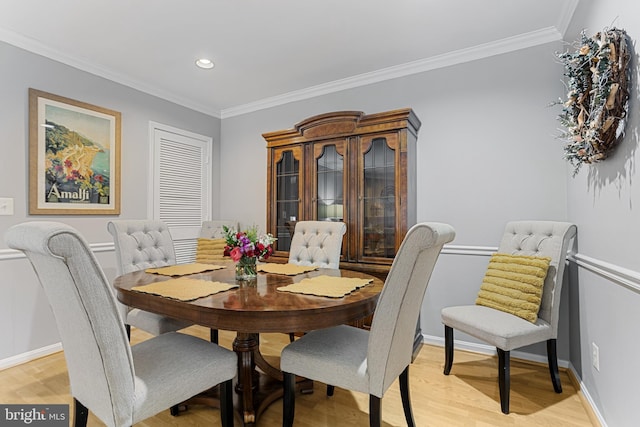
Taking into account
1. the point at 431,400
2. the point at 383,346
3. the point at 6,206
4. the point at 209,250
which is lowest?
the point at 431,400

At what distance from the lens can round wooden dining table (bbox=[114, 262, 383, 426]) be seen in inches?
51.9

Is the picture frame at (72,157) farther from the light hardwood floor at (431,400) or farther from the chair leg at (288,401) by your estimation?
the chair leg at (288,401)

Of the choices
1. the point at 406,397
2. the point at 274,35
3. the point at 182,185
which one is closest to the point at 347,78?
the point at 274,35

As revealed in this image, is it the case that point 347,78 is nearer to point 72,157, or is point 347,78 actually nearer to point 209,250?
point 209,250

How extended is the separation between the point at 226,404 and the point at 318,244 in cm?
137

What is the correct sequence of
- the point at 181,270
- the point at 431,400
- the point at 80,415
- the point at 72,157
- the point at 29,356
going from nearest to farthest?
the point at 80,415 < the point at 431,400 < the point at 181,270 < the point at 29,356 < the point at 72,157

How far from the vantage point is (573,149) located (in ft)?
6.48

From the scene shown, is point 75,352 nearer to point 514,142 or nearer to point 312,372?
point 312,372

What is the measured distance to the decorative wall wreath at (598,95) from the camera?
150 cm

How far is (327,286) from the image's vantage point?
1709mm

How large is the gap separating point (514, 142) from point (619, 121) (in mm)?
1112

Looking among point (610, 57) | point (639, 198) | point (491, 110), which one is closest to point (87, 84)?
point (491, 110)

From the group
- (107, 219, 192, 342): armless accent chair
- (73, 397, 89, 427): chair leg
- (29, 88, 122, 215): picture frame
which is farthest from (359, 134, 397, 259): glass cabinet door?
(29, 88, 122, 215): picture frame

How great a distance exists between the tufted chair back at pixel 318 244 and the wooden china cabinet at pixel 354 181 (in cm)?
35
